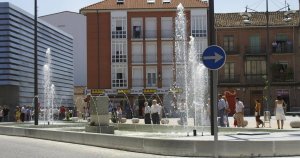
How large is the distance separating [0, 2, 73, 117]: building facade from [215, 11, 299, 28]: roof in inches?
898

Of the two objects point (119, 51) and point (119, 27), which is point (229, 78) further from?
point (119, 27)

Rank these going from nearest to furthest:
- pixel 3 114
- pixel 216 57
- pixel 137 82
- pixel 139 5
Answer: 1. pixel 216 57
2. pixel 3 114
3. pixel 137 82
4. pixel 139 5

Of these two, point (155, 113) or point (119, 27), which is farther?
point (119, 27)

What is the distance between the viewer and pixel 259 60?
6288 centimetres

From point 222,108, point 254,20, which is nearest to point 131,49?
point 254,20

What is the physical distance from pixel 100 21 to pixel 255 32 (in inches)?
722

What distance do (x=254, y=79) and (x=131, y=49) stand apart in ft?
48.4

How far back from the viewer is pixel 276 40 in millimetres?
63062

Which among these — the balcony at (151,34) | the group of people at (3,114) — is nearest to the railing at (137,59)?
the balcony at (151,34)

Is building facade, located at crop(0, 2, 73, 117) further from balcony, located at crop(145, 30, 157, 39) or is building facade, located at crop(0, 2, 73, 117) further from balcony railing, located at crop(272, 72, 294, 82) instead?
balcony railing, located at crop(272, 72, 294, 82)

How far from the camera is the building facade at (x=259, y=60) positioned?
203ft

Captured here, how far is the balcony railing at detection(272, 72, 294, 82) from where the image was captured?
204 ft

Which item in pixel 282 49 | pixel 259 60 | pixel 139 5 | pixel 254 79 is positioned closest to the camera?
pixel 254 79

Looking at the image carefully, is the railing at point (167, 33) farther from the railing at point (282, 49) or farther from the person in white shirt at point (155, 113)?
the person in white shirt at point (155, 113)
